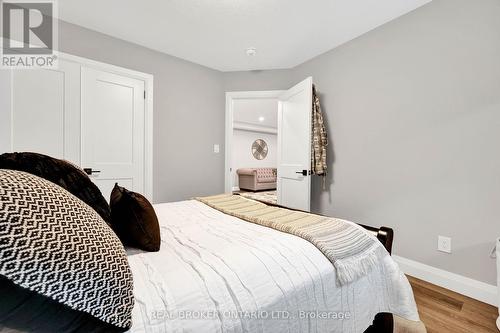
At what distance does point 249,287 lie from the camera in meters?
0.77

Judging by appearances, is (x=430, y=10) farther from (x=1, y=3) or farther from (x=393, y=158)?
(x=1, y=3)

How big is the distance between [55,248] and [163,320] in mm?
321

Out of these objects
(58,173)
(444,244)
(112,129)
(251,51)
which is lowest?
(444,244)

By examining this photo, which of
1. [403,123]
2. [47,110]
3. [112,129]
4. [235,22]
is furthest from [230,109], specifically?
[403,123]

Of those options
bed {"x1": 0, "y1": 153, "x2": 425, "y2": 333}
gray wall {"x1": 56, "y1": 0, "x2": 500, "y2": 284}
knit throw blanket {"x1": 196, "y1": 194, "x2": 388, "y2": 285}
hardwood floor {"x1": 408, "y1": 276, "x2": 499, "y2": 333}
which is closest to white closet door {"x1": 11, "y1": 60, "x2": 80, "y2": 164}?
gray wall {"x1": 56, "y1": 0, "x2": 500, "y2": 284}

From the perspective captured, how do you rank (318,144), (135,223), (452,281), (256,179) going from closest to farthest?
(135,223)
(452,281)
(318,144)
(256,179)

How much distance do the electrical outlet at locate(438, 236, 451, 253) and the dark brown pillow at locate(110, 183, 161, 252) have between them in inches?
87.8

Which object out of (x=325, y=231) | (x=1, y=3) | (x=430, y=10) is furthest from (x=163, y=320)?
(x=1, y=3)

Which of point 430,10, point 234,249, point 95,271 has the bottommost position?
point 234,249

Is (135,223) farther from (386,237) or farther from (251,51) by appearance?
(251,51)

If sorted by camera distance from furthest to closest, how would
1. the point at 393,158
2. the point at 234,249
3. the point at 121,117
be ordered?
the point at 121,117 → the point at 393,158 → the point at 234,249

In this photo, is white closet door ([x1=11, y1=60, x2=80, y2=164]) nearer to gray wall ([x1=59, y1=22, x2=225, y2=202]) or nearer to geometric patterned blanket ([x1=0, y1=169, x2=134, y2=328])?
gray wall ([x1=59, y1=22, x2=225, y2=202])

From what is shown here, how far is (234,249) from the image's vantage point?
3.04 ft

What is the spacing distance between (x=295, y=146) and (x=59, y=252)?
8.97 feet
